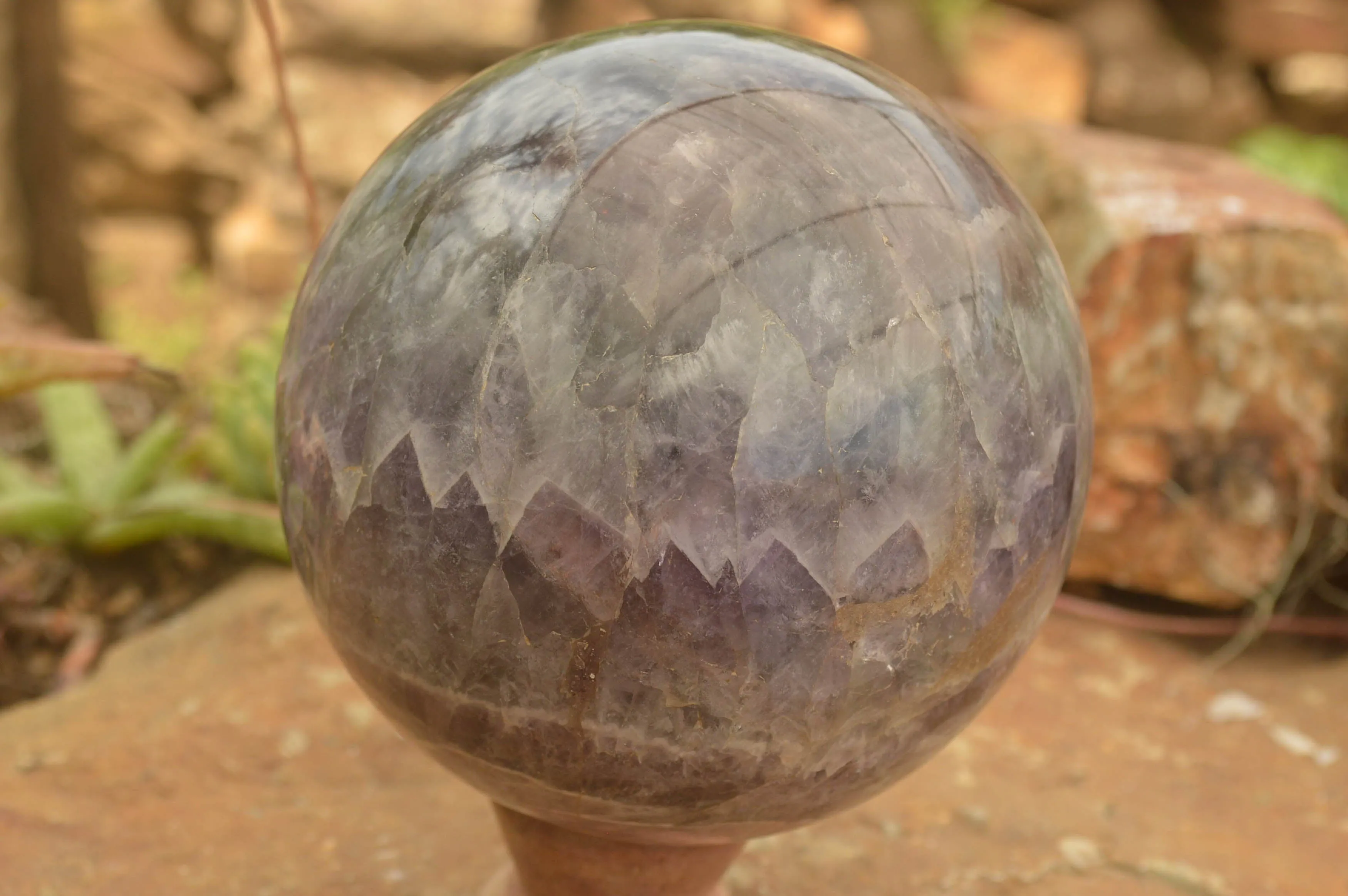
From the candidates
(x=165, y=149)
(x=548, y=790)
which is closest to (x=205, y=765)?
(x=548, y=790)

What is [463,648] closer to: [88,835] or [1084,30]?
[88,835]

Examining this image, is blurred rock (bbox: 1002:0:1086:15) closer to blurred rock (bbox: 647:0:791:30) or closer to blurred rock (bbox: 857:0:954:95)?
blurred rock (bbox: 857:0:954:95)

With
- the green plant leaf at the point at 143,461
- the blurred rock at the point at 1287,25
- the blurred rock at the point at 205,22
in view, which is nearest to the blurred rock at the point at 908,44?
the blurred rock at the point at 1287,25

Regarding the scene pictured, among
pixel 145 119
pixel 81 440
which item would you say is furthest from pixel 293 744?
pixel 145 119

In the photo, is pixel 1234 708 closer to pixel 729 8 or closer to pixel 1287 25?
pixel 729 8

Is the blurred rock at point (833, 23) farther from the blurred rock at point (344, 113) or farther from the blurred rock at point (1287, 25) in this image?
the blurred rock at point (1287, 25)
